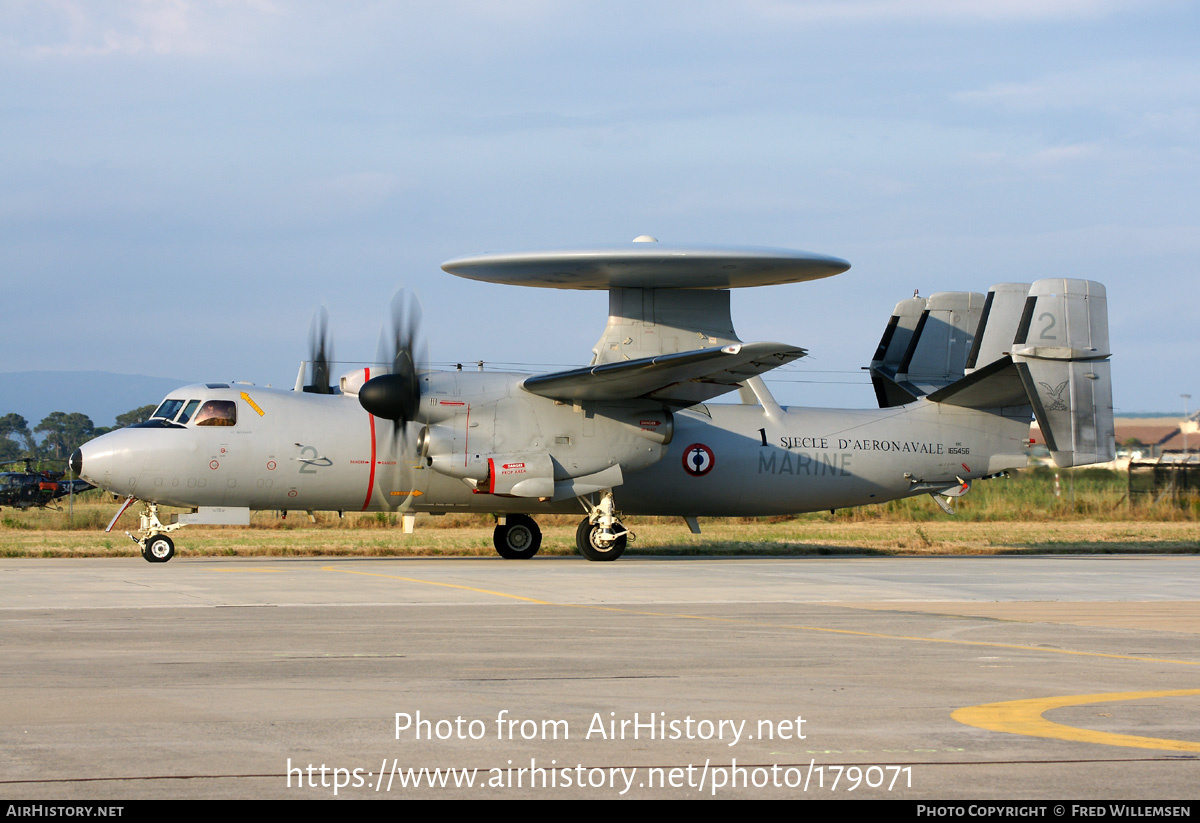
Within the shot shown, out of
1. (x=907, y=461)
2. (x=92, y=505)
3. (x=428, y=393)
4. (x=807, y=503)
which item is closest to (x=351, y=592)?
(x=428, y=393)

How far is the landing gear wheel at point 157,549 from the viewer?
21.9 meters

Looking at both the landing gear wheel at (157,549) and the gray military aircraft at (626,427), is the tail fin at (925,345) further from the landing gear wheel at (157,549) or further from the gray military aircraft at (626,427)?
the landing gear wheel at (157,549)

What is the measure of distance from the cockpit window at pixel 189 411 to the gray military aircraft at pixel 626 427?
42mm

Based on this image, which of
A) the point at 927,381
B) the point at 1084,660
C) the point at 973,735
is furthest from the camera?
the point at 927,381

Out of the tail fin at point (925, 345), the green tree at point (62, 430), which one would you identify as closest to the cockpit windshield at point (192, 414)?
the tail fin at point (925, 345)

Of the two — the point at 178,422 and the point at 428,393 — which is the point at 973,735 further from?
the point at 178,422

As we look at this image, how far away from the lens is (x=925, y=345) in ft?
99.9

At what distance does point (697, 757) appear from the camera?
6.28m

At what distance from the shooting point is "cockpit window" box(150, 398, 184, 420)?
2283 cm

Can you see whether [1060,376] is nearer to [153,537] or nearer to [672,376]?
[672,376]

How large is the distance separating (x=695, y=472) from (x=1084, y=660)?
15769mm

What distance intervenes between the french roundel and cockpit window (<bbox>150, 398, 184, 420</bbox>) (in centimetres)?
1055

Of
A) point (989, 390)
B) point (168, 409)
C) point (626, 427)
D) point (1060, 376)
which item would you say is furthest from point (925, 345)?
point (168, 409)

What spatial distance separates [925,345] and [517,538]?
12212 millimetres
